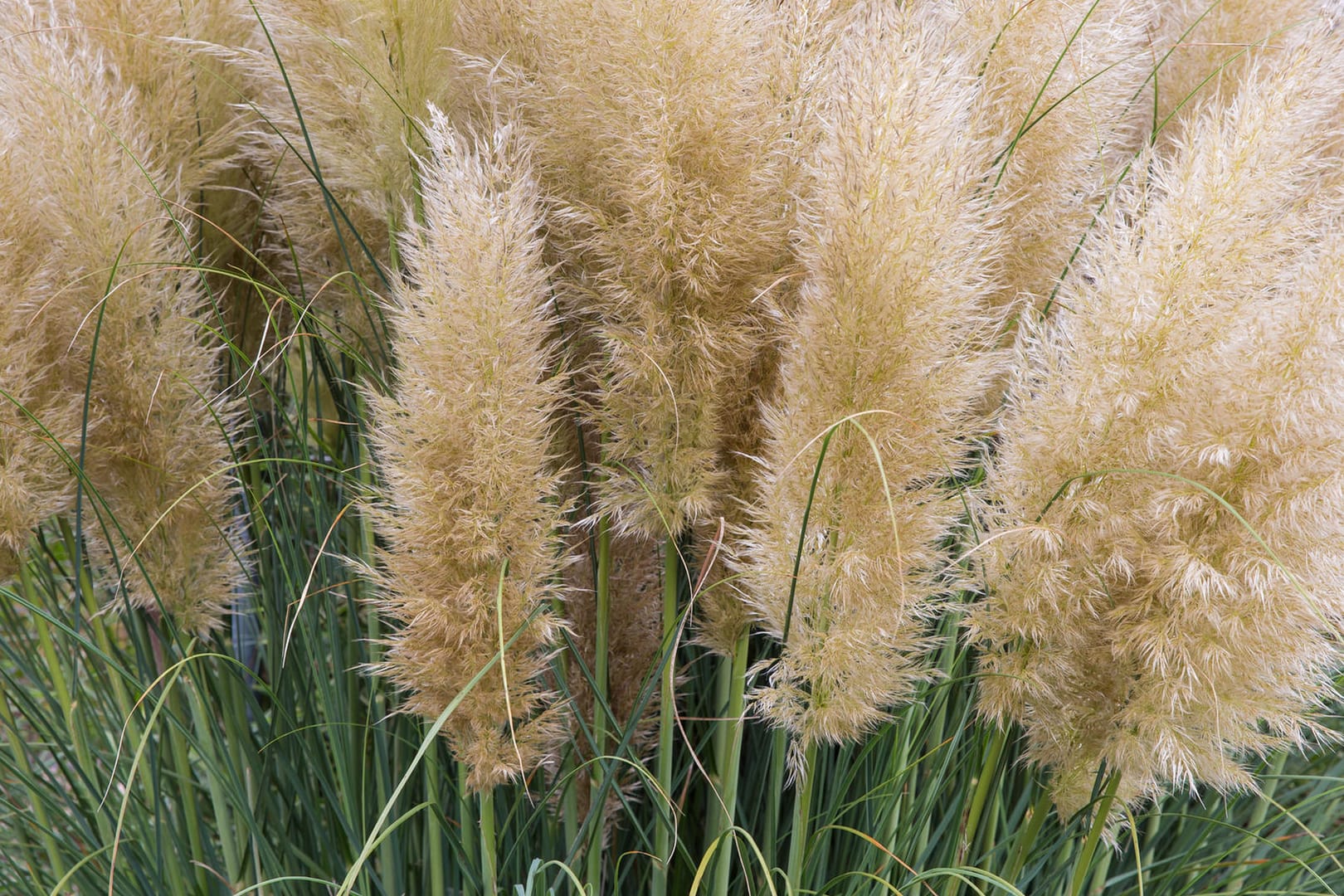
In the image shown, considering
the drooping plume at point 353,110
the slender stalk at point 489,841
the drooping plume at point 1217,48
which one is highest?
the drooping plume at point 1217,48

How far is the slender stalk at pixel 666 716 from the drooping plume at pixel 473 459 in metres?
0.26

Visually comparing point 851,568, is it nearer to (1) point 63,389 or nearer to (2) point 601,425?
(2) point 601,425

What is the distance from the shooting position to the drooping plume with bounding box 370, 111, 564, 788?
132cm

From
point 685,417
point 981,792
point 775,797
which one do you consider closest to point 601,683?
point 775,797

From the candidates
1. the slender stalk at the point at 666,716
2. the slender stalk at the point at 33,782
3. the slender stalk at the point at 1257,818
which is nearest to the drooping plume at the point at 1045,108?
the slender stalk at the point at 666,716

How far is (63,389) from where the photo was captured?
1.76 meters

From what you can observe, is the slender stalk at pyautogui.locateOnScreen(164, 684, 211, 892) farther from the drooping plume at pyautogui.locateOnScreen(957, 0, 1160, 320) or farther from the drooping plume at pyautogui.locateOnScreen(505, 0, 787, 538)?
the drooping plume at pyautogui.locateOnScreen(957, 0, 1160, 320)

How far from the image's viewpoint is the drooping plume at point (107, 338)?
1.61m

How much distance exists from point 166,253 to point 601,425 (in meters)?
0.82

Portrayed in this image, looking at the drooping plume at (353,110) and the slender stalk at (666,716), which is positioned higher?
the drooping plume at (353,110)

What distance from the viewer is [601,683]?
173cm

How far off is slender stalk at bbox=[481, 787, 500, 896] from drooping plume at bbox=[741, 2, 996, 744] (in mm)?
459

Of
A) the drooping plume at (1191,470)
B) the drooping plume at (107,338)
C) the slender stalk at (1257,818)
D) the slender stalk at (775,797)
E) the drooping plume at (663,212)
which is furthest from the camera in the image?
the slender stalk at (1257,818)

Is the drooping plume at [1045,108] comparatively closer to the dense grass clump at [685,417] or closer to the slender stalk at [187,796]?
the dense grass clump at [685,417]
